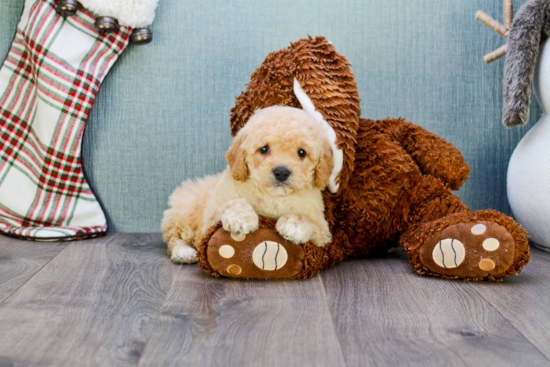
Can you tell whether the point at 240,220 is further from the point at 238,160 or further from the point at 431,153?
the point at 431,153

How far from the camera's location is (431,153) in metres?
1.27

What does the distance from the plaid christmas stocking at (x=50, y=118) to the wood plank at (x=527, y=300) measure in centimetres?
114

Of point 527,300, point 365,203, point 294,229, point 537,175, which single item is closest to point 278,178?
point 294,229

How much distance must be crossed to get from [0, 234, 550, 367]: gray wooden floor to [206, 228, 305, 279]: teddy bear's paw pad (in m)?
0.03

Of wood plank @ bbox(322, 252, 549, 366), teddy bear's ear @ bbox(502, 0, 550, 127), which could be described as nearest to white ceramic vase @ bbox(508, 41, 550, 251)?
teddy bear's ear @ bbox(502, 0, 550, 127)

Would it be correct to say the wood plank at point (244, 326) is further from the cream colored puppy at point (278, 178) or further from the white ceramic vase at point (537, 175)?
the white ceramic vase at point (537, 175)

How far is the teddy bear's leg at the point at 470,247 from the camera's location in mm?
1039

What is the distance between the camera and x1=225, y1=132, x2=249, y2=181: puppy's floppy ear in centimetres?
106

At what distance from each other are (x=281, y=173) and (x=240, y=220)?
5.2 inches

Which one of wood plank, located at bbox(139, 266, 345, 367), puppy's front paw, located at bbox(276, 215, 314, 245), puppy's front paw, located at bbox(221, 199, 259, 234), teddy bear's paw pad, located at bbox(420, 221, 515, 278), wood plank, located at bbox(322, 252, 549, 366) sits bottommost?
wood plank, located at bbox(322, 252, 549, 366)

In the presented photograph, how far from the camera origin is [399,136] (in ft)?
4.36

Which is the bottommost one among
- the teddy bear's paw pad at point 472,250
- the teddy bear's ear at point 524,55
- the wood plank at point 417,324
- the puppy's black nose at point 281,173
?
the wood plank at point 417,324

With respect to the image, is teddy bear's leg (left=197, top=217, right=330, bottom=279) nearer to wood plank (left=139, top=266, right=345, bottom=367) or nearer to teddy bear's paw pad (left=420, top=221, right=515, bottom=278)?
wood plank (left=139, top=266, right=345, bottom=367)

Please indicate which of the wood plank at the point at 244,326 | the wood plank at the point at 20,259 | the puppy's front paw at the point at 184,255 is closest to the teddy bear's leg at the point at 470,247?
the wood plank at the point at 244,326
